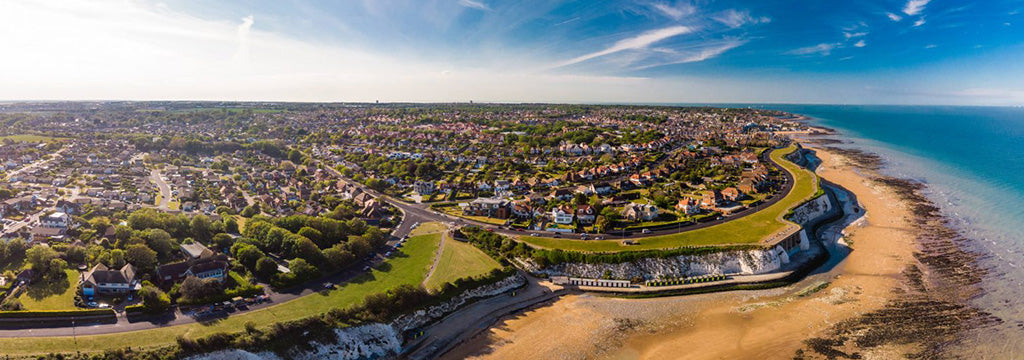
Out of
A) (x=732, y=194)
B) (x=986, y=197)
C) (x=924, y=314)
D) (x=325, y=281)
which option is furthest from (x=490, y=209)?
(x=986, y=197)

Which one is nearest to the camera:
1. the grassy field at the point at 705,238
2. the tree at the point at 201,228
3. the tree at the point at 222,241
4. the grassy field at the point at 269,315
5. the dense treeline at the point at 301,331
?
the dense treeline at the point at 301,331

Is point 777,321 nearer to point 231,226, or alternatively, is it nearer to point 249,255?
point 249,255

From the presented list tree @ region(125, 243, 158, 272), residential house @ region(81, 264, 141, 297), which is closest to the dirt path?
residential house @ region(81, 264, 141, 297)

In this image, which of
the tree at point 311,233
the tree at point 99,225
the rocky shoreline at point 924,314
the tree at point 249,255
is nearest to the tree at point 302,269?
the tree at point 249,255

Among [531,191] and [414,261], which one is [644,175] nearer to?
[531,191]

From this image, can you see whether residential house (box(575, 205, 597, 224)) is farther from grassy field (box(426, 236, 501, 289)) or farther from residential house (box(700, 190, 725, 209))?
residential house (box(700, 190, 725, 209))

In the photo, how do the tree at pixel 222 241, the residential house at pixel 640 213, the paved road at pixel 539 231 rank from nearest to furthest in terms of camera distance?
the tree at pixel 222 241
the paved road at pixel 539 231
the residential house at pixel 640 213

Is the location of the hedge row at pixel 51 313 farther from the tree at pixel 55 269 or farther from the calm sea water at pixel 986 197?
the calm sea water at pixel 986 197
